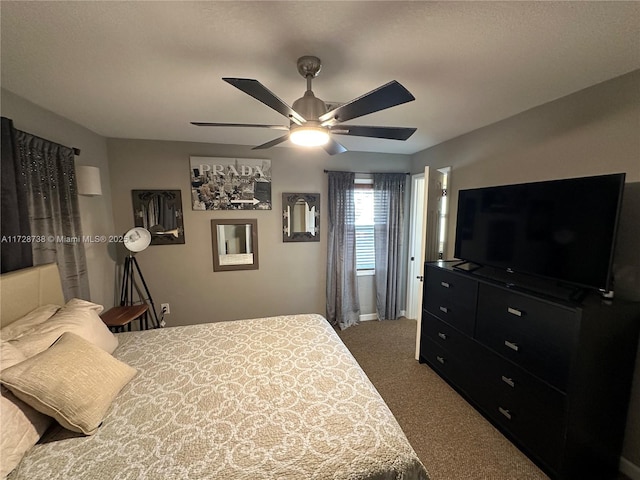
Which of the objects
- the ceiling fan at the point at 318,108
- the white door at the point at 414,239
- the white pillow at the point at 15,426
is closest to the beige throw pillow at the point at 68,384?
the white pillow at the point at 15,426

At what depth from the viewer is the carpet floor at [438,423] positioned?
1.73 meters

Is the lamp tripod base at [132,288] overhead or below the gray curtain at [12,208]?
below

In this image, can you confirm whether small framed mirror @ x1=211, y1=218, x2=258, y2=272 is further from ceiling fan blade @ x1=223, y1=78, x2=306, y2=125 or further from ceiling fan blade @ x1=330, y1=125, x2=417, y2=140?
ceiling fan blade @ x1=223, y1=78, x2=306, y2=125

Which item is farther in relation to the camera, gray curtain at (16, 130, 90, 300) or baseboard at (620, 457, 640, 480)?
gray curtain at (16, 130, 90, 300)

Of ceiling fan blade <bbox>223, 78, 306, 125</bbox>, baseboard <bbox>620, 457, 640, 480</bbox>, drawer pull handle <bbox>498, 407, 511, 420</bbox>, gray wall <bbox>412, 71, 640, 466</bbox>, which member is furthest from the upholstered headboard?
baseboard <bbox>620, 457, 640, 480</bbox>

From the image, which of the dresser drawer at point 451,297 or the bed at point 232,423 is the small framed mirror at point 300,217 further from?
the bed at point 232,423

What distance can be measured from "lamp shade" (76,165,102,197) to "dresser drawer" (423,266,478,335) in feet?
10.9

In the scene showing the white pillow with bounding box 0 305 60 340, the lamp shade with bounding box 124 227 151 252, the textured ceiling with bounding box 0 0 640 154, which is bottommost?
the white pillow with bounding box 0 305 60 340

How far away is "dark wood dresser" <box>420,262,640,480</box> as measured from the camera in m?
1.51

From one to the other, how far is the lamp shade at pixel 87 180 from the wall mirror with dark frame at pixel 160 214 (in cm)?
66

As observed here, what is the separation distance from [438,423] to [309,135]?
2.34 meters

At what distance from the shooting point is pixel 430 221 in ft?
9.25

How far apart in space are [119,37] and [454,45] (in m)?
1.65

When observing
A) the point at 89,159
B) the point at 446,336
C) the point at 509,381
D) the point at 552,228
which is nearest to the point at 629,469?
the point at 509,381
